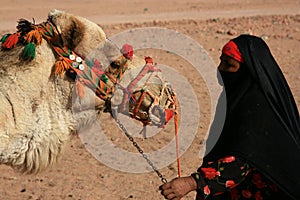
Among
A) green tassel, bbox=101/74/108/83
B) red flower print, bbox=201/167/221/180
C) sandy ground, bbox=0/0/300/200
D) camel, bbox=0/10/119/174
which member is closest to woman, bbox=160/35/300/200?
red flower print, bbox=201/167/221/180

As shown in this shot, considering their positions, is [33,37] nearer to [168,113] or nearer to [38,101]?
[38,101]

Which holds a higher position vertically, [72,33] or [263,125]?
[72,33]

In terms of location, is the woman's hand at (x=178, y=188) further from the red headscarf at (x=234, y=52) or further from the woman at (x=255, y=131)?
the red headscarf at (x=234, y=52)

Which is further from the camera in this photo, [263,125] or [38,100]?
[38,100]

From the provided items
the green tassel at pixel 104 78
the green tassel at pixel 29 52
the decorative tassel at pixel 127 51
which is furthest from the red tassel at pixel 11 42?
the decorative tassel at pixel 127 51

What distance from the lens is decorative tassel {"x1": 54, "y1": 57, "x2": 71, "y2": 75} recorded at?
353cm

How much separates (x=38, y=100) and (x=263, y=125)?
155cm

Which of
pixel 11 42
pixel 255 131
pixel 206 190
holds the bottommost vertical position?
pixel 206 190

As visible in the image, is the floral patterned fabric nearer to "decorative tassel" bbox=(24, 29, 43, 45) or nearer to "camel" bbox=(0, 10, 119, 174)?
"camel" bbox=(0, 10, 119, 174)

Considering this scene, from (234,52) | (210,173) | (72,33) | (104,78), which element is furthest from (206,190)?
(72,33)

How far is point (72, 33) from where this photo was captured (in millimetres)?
3561

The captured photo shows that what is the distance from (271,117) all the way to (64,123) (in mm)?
1489

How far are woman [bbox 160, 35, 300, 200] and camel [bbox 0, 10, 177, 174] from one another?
0.63m

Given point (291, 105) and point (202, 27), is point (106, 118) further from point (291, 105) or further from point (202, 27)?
point (202, 27)
